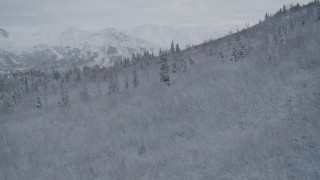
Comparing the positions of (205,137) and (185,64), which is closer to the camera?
(205,137)

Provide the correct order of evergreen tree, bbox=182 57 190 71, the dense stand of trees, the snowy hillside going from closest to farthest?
the snowy hillside → the dense stand of trees → evergreen tree, bbox=182 57 190 71

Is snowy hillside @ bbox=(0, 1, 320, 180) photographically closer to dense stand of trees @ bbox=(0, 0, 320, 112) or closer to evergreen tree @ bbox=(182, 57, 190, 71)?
dense stand of trees @ bbox=(0, 0, 320, 112)

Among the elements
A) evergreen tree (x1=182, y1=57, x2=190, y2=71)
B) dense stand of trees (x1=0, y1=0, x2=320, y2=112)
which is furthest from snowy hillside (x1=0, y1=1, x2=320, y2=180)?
evergreen tree (x1=182, y1=57, x2=190, y2=71)

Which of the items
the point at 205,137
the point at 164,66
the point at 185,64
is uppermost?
the point at 185,64

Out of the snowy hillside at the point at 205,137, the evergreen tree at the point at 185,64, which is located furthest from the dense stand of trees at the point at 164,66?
the snowy hillside at the point at 205,137

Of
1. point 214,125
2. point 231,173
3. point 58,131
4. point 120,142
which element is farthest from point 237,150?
point 58,131

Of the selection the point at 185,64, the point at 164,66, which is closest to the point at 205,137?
the point at 164,66

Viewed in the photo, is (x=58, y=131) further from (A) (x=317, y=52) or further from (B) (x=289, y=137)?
(A) (x=317, y=52)

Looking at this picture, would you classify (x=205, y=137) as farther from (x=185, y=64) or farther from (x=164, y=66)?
(x=185, y=64)

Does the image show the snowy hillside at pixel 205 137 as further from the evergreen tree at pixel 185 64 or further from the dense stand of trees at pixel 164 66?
the evergreen tree at pixel 185 64

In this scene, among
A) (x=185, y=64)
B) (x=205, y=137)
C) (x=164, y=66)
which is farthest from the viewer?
(x=185, y=64)

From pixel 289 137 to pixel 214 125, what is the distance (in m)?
4.81

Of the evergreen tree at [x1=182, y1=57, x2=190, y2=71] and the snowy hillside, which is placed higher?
the evergreen tree at [x1=182, y1=57, x2=190, y2=71]

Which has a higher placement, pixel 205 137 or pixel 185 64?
pixel 185 64
